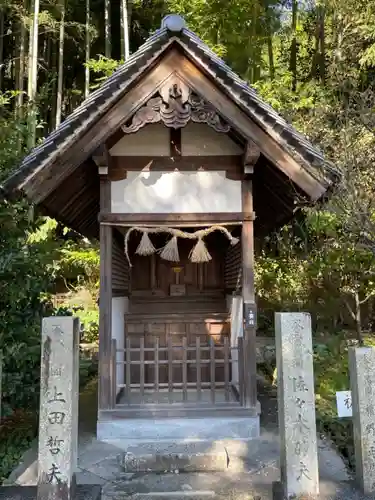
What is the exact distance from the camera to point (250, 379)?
5.59m

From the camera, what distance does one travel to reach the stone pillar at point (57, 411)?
385 centimetres

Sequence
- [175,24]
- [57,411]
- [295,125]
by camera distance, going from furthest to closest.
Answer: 1. [295,125]
2. [175,24]
3. [57,411]

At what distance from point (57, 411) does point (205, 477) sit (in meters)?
1.71

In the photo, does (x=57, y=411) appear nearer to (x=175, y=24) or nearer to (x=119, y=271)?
(x=119, y=271)

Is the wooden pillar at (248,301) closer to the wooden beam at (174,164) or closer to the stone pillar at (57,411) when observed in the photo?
the wooden beam at (174,164)

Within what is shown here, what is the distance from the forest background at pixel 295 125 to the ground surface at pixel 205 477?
0.83 metres

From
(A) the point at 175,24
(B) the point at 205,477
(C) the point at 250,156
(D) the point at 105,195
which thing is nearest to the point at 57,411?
(B) the point at 205,477

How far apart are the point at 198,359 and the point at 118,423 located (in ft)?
4.04

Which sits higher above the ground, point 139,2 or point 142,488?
point 139,2

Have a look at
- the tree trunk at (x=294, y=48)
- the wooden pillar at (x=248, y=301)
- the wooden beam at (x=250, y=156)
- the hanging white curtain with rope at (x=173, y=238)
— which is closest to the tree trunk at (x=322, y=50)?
the tree trunk at (x=294, y=48)

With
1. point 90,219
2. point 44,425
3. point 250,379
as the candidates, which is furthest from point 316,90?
point 44,425

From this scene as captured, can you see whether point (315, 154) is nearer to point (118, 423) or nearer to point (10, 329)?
point (118, 423)

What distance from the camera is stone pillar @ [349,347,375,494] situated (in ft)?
13.4

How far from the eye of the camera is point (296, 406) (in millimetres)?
4012
